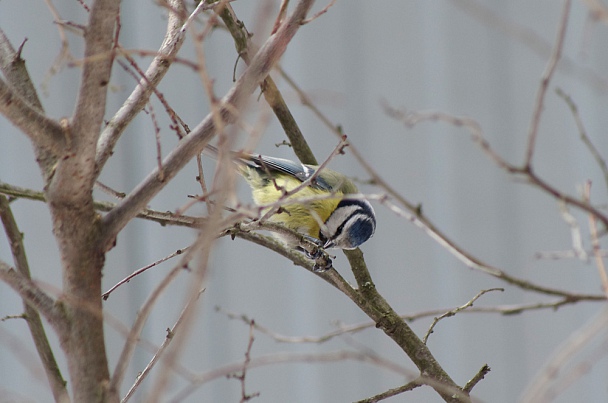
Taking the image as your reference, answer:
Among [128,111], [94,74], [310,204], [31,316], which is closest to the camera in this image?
[94,74]

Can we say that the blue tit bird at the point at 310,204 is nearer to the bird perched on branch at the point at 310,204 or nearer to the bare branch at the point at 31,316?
the bird perched on branch at the point at 310,204

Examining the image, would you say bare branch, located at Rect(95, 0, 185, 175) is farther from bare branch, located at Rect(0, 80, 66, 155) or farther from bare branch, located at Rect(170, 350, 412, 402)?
bare branch, located at Rect(170, 350, 412, 402)

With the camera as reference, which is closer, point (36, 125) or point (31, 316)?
point (36, 125)

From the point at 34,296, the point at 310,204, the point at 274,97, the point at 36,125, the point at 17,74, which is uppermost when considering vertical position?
the point at 310,204

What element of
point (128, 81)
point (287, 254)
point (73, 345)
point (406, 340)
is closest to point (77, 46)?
point (128, 81)

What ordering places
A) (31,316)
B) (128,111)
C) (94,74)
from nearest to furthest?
(94,74) < (128,111) < (31,316)

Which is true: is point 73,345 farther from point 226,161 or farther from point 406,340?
point 406,340

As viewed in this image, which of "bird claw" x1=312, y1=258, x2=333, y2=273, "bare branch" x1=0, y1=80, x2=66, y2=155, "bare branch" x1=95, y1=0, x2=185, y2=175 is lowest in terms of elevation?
"bare branch" x1=0, y1=80, x2=66, y2=155

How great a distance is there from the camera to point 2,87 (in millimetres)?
432

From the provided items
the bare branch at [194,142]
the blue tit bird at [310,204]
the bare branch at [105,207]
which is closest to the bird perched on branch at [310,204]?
the blue tit bird at [310,204]

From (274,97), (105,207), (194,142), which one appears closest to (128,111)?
(194,142)

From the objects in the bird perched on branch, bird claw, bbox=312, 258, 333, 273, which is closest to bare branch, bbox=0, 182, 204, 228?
bird claw, bbox=312, 258, 333, 273

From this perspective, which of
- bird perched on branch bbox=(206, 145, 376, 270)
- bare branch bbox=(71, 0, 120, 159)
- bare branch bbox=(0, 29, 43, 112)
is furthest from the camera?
bird perched on branch bbox=(206, 145, 376, 270)

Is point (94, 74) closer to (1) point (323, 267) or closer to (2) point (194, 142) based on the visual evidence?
(2) point (194, 142)
